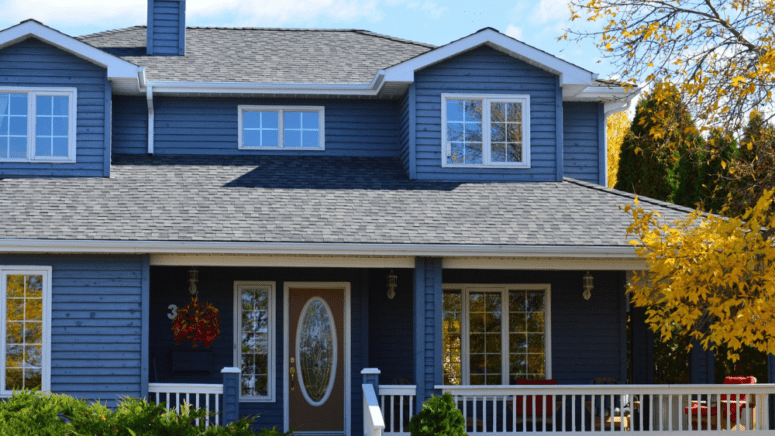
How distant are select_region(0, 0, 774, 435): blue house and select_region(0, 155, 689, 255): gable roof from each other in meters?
0.04

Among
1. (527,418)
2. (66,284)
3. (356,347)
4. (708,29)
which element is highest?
(708,29)

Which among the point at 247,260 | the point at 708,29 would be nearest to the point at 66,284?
the point at 247,260

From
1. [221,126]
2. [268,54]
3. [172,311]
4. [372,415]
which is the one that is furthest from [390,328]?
[268,54]

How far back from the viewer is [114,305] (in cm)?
1070

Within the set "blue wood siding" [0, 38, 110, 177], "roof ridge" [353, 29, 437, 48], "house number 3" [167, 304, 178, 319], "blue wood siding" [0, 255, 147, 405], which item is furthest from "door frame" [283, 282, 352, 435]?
"roof ridge" [353, 29, 437, 48]

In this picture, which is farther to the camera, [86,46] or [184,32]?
[184,32]

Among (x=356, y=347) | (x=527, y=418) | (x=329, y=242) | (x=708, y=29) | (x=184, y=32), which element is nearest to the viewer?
(x=708, y=29)

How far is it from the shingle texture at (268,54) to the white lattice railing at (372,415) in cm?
553

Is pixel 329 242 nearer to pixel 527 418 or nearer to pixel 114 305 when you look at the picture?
pixel 114 305

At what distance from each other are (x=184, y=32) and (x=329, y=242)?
634 cm

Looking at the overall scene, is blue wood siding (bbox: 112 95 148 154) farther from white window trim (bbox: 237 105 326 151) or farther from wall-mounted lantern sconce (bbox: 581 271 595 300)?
wall-mounted lantern sconce (bbox: 581 271 595 300)

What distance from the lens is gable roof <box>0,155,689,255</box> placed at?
1048cm

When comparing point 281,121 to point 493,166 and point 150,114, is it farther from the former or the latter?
point 493,166

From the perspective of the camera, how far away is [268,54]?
14.9 meters
